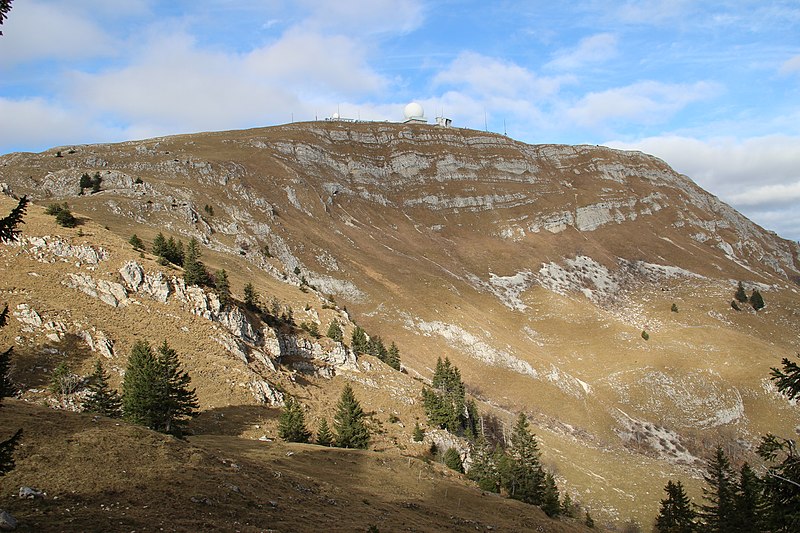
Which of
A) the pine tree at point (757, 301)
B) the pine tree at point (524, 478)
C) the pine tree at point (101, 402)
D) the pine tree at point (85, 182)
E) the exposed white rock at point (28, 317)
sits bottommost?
the pine tree at point (524, 478)

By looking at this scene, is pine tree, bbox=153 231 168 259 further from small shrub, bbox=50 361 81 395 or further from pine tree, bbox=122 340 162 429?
pine tree, bbox=122 340 162 429

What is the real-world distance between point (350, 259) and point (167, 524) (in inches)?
4316

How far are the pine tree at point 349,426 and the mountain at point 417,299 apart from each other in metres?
5.71

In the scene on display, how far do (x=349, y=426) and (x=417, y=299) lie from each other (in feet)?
236

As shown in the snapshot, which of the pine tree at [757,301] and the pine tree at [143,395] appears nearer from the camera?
the pine tree at [143,395]

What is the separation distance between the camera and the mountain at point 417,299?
5088 centimetres

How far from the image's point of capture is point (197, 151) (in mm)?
155000

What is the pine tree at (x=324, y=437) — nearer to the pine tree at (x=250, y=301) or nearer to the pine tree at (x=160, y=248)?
the pine tree at (x=250, y=301)

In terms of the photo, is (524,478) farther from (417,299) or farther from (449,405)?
(417,299)

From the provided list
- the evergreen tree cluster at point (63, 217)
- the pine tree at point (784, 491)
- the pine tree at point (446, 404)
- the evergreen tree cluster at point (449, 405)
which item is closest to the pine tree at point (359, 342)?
the evergreen tree cluster at point (449, 405)

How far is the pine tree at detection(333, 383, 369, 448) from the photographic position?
47.8m

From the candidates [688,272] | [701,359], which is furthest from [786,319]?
[701,359]

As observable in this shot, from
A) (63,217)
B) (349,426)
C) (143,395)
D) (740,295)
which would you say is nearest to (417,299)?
(349,426)

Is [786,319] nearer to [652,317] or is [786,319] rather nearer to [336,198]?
[652,317]
